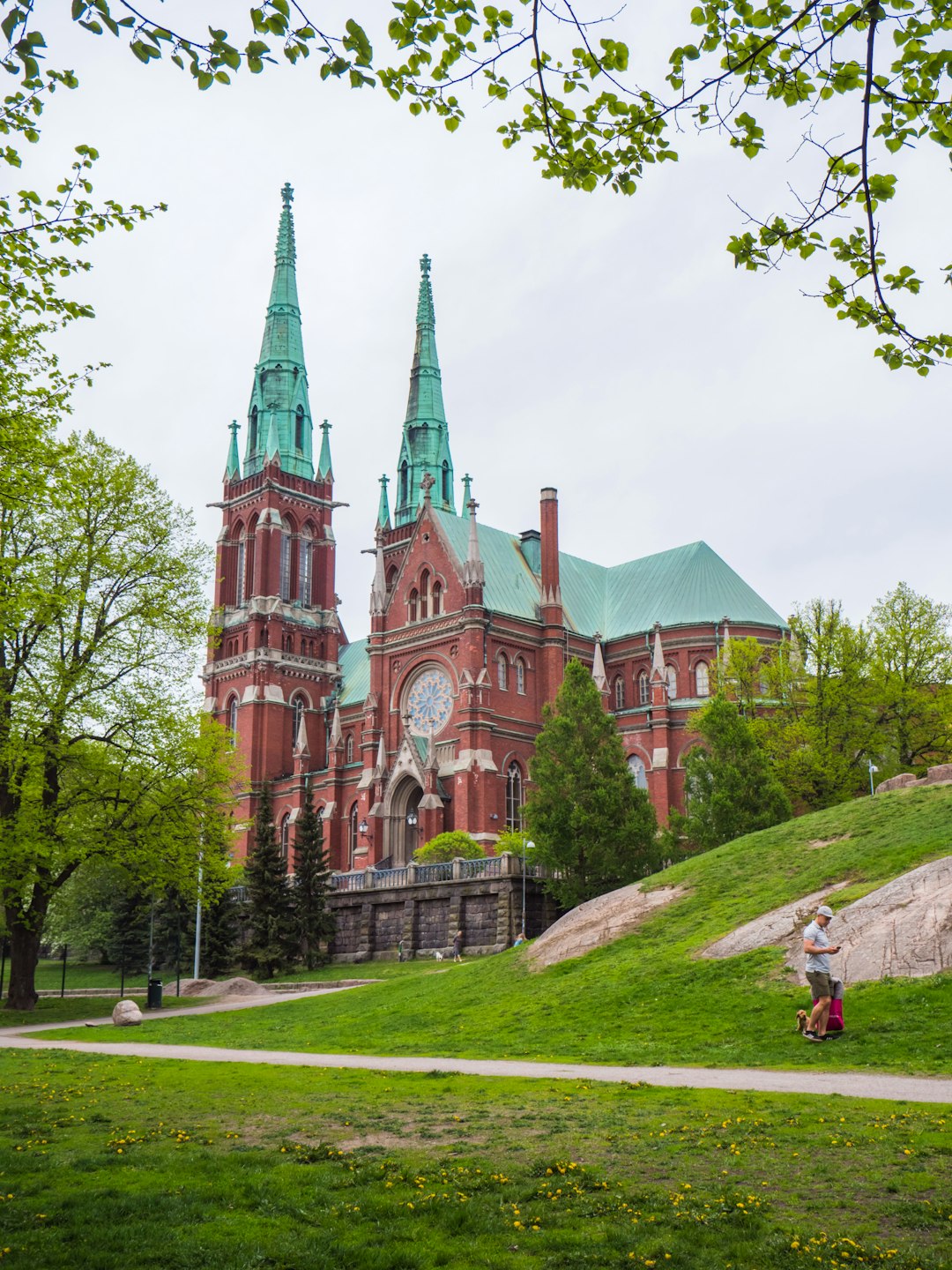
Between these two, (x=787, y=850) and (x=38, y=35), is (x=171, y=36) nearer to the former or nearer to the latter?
(x=38, y=35)

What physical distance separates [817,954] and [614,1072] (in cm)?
305

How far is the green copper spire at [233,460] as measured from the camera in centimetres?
8294

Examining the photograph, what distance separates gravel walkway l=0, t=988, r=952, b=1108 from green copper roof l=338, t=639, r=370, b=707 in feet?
173

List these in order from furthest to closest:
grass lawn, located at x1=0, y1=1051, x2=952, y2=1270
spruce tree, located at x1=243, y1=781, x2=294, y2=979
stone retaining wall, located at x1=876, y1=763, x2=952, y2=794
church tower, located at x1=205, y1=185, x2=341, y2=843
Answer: church tower, located at x1=205, y1=185, x2=341, y2=843
spruce tree, located at x1=243, y1=781, x2=294, y2=979
stone retaining wall, located at x1=876, y1=763, x2=952, y2=794
grass lawn, located at x1=0, y1=1051, x2=952, y2=1270

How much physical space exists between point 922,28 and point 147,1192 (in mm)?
9294

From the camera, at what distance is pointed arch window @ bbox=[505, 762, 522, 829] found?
6062 cm

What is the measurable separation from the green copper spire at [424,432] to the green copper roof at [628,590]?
47.7ft

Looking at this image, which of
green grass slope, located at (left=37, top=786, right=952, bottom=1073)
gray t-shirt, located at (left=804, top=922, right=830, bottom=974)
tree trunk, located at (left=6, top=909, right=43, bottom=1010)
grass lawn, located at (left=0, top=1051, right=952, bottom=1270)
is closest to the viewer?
grass lawn, located at (left=0, top=1051, right=952, bottom=1270)

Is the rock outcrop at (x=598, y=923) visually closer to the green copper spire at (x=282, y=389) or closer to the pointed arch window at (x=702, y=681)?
the pointed arch window at (x=702, y=681)

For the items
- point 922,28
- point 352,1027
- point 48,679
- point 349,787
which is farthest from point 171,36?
point 349,787

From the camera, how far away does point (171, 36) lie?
283 inches

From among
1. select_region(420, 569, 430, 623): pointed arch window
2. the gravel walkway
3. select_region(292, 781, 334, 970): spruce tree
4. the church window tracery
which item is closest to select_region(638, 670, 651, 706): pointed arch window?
the church window tracery

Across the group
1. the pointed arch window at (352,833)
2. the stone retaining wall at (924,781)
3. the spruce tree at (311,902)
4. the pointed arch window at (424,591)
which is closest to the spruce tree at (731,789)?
the stone retaining wall at (924,781)

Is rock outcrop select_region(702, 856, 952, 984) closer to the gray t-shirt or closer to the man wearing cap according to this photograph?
the man wearing cap
